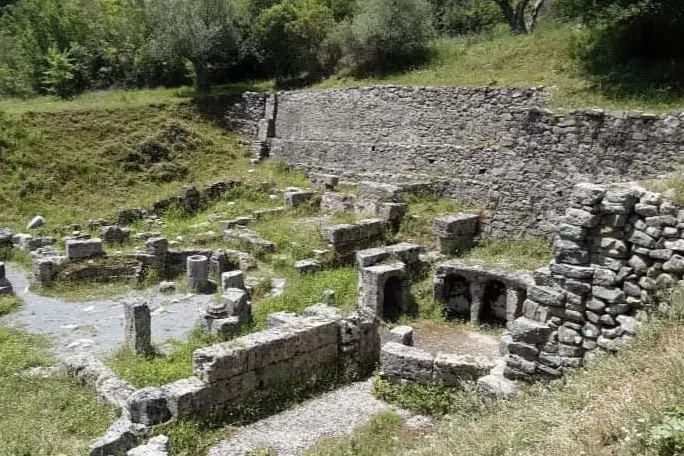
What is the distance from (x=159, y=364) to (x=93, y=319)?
430 cm

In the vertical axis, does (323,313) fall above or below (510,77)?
below

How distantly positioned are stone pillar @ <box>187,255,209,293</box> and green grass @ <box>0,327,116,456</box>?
5421 millimetres

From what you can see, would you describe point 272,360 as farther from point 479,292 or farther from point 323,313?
point 479,292

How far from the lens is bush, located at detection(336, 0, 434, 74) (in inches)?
1276

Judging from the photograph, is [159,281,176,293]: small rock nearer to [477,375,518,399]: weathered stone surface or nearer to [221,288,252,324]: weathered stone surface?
[221,288,252,324]: weathered stone surface

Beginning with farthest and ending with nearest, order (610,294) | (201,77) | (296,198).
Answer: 1. (201,77)
2. (296,198)
3. (610,294)

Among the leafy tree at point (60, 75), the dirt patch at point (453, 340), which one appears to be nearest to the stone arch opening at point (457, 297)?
the dirt patch at point (453, 340)

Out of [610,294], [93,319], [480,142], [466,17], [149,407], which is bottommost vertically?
[93,319]

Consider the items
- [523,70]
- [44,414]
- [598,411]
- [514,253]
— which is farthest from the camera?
[523,70]

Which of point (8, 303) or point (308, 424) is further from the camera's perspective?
point (8, 303)

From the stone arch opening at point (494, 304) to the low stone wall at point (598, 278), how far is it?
6156 mm

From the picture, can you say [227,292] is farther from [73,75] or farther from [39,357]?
[73,75]

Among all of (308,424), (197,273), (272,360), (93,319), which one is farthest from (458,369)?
(93,319)

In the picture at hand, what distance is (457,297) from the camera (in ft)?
51.8
